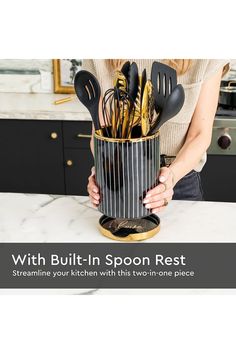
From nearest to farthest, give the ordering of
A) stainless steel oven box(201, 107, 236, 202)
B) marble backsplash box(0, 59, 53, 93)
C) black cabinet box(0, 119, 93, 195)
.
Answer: stainless steel oven box(201, 107, 236, 202) → black cabinet box(0, 119, 93, 195) → marble backsplash box(0, 59, 53, 93)

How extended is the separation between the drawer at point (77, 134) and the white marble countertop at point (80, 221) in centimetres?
102

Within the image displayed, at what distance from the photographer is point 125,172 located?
3.01 feet

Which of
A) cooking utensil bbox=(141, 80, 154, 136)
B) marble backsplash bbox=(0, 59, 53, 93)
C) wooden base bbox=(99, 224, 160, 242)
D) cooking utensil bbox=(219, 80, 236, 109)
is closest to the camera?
cooking utensil bbox=(141, 80, 154, 136)

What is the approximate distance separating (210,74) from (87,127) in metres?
1.02

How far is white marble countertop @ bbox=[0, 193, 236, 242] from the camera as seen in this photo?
3.40 feet

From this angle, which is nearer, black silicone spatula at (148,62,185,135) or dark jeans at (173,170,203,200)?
black silicone spatula at (148,62,185,135)

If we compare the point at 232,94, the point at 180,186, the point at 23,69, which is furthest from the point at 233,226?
the point at 23,69

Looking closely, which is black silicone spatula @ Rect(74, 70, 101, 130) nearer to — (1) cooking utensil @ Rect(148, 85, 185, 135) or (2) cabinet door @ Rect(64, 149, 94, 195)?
(1) cooking utensil @ Rect(148, 85, 185, 135)

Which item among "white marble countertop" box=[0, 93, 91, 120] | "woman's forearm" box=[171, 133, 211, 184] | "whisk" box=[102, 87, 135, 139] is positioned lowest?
"white marble countertop" box=[0, 93, 91, 120]

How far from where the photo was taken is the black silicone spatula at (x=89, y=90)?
0.92 meters

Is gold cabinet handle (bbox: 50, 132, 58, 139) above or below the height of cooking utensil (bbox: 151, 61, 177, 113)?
below

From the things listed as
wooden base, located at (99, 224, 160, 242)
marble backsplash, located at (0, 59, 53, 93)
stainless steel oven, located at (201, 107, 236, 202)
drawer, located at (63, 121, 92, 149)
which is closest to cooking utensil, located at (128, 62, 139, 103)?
wooden base, located at (99, 224, 160, 242)

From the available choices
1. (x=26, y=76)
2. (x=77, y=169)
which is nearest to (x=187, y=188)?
(x=77, y=169)
